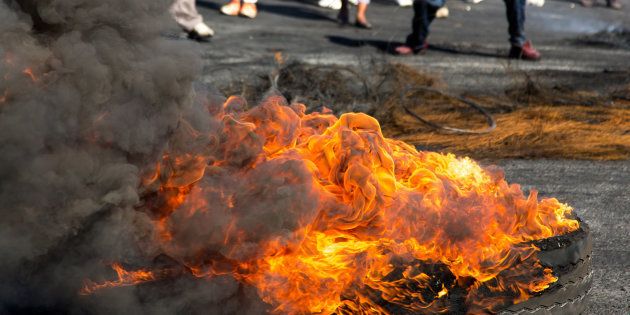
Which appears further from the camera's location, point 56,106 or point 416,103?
point 416,103

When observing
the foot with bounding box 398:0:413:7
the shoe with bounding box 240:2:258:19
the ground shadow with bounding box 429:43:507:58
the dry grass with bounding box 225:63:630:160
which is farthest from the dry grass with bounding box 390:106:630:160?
the foot with bounding box 398:0:413:7

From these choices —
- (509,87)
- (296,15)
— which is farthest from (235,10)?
(509,87)

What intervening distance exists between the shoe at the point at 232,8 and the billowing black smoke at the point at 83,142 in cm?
830

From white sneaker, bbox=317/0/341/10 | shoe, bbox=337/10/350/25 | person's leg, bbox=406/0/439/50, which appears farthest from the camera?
white sneaker, bbox=317/0/341/10

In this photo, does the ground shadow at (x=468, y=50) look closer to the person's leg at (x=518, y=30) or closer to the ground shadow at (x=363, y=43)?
the person's leg at (x=518, y=30)

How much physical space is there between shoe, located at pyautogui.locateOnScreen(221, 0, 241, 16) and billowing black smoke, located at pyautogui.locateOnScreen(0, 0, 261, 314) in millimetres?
8300

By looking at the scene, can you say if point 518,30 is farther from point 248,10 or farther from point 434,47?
point 248,10

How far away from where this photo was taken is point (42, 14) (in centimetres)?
226

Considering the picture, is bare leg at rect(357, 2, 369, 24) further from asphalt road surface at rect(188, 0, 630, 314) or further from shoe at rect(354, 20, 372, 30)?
asphalt road surface at rect(188, 0, 630, 314)

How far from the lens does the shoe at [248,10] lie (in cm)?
1070

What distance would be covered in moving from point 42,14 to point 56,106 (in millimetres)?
281

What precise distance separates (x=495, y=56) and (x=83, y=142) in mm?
7703

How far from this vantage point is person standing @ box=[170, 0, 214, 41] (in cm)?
860

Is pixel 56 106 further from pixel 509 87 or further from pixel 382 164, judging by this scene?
pixel 509 87
